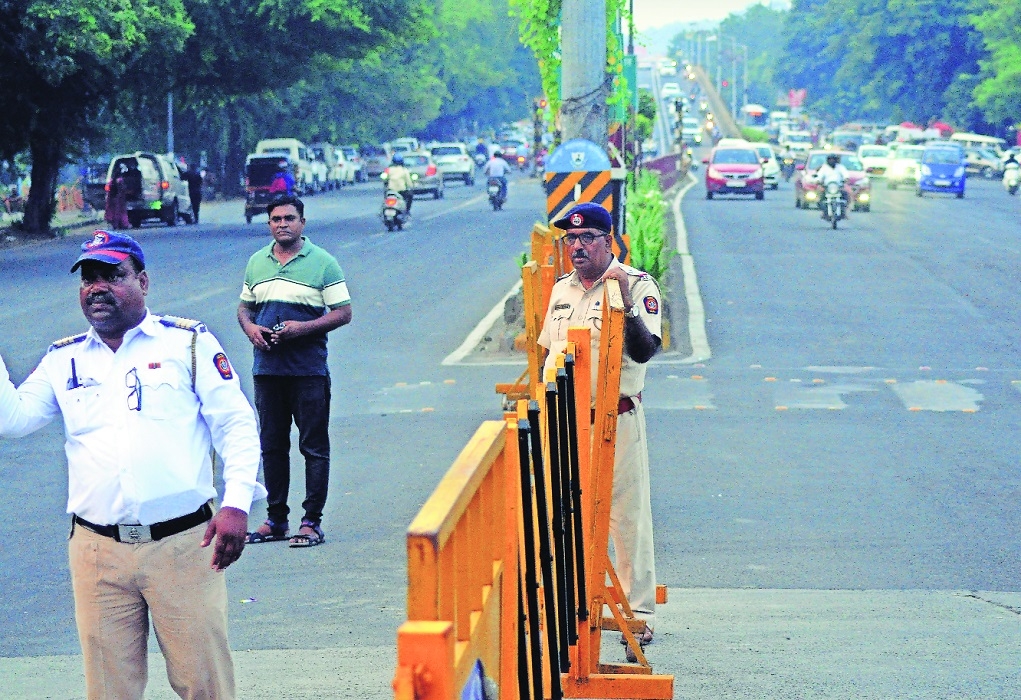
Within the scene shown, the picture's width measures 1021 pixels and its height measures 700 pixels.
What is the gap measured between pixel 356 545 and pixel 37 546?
→ 172 cm

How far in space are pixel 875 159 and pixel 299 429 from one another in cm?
6374

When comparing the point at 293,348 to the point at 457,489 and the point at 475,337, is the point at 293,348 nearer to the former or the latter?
the point at 457,489

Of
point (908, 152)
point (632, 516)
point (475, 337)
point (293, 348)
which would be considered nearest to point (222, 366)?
point (632, 516)

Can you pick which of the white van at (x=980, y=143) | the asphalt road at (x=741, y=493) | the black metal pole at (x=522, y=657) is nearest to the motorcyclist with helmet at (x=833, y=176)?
the asphalt road at (x=741, y=493)

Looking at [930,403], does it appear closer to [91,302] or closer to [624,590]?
[624,590]

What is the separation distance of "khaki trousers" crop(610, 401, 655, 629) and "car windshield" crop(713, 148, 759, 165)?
145ft

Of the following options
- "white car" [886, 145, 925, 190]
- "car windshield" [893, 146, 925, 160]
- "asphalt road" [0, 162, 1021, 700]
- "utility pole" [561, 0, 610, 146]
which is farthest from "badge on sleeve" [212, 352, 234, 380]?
"car windshield" [893, 146, 925, 160]

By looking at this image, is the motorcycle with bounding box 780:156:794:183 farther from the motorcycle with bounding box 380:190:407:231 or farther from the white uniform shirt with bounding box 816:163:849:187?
the motorcycle with bounding box 380:190:407:231

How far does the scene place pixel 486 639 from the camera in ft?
11.2

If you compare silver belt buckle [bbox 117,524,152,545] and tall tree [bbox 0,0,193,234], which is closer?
silver belt buckle [bbox 117,524,152,545]

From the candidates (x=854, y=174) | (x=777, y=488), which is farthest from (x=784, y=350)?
(x=854, y=174)

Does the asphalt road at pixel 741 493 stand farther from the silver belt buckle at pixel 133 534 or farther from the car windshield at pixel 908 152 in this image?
the car windshield at pixel 908 152

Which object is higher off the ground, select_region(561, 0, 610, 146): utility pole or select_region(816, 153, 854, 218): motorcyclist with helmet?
select_region(561, 0, 610, 146): utility pole

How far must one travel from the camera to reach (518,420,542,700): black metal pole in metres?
3.96
